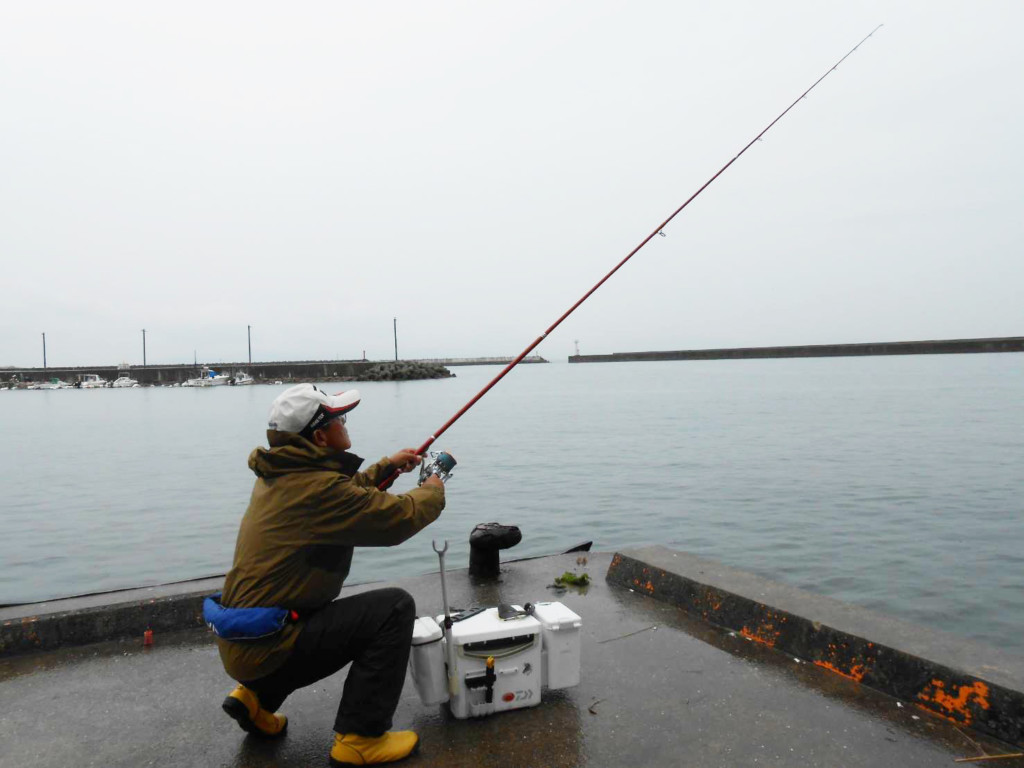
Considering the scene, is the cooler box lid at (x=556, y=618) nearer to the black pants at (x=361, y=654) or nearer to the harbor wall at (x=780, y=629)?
the black pants at (x=361, y=654)

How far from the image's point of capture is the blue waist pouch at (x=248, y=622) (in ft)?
9.18

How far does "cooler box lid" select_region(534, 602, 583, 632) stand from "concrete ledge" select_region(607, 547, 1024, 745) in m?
1.36

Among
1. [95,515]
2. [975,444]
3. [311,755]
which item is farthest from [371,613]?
[975,444]

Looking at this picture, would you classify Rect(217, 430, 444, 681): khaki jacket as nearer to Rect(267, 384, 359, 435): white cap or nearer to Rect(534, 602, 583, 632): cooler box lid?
Rect(267, 384, 359, 435): white cap

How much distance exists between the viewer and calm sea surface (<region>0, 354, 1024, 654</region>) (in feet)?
32.6

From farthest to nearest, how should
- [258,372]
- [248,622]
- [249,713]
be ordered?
1. [258,372]
2. [249,713]
3. [248,622]

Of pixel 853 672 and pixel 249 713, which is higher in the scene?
pixel 249 713

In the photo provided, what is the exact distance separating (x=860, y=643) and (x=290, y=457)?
2.90 m

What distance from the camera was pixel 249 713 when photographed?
315 cm

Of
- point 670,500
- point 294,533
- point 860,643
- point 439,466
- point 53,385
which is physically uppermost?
point 439,466

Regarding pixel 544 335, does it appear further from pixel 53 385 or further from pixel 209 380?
pixel 53 385

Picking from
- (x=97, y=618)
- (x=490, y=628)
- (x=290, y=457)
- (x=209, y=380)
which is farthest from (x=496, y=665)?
(x=209, y=380)

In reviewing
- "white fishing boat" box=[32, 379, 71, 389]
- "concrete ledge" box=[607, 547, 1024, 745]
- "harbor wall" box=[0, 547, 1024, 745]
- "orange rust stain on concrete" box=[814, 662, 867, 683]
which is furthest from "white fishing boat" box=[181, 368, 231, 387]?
"orange rust stain on concrete" box=[814, 662, 867, 683]

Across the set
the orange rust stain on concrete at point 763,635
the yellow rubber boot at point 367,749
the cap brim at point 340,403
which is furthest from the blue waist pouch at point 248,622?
the orange rust stain on concrete at point 763,635
